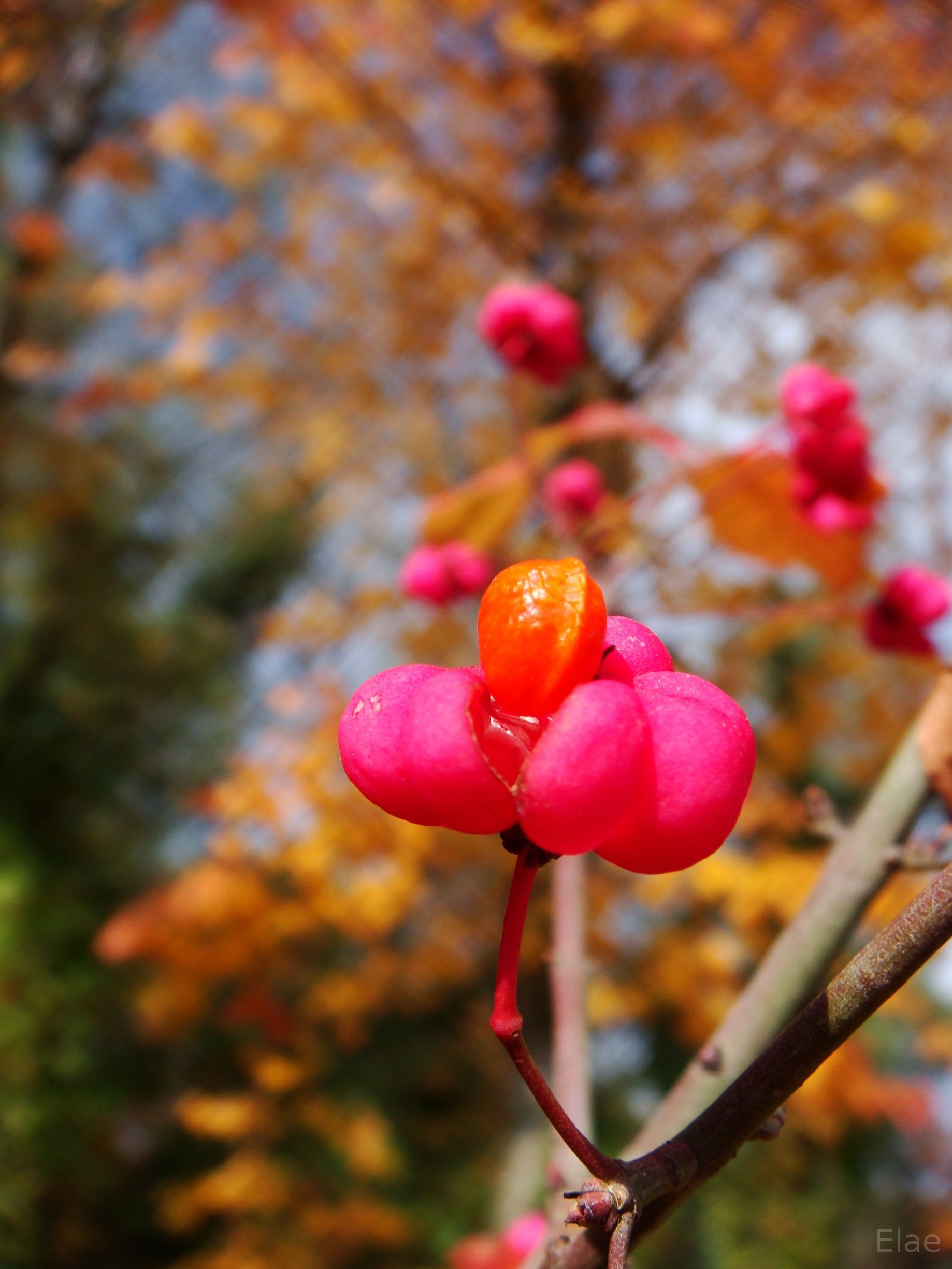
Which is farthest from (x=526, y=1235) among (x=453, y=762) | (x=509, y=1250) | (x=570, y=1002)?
(x=453, y=762)

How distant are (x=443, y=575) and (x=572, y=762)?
794 millimetres

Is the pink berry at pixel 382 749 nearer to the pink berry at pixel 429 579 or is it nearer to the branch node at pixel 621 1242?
the branch node at pixel 621 1242

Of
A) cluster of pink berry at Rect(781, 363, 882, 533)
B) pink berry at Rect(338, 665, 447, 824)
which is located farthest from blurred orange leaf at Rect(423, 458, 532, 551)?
pink berry at Rect(338, 665, 447, 824)

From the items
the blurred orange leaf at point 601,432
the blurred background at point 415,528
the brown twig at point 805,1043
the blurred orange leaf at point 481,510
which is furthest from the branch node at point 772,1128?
the blurred orange leaf at point 481,510

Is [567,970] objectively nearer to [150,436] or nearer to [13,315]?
[13,315]

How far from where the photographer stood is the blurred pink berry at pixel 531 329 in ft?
2.86

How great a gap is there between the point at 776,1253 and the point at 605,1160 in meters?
3.14

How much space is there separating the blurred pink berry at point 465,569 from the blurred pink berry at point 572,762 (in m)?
0.75

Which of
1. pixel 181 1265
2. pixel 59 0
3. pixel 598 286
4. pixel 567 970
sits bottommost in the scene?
pixel 181 1265

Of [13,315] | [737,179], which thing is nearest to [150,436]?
[13,315]

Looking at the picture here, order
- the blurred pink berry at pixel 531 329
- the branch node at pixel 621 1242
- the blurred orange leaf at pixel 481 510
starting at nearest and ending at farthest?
the branch node at pixel 621 1242 < the blurred pink berry at pixel 531 329 < the blurred orange leaf at pixel 481 510

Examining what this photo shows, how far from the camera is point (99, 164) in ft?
7.50

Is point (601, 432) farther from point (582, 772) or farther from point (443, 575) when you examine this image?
point (582, 772)

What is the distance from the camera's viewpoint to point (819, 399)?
707 millimetres
